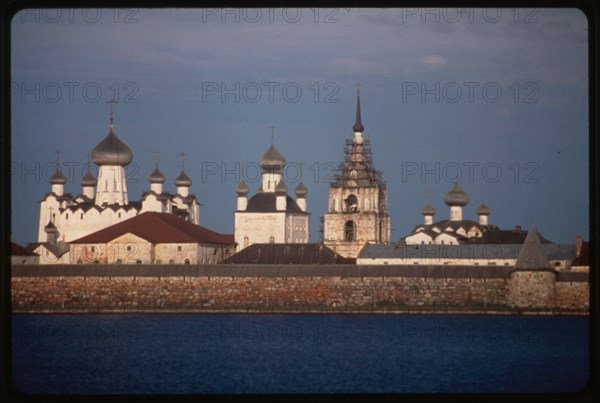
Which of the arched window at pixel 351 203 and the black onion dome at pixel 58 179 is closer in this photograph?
the arched window at pixel 351 203

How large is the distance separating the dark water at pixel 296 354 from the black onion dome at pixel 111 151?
12928mm

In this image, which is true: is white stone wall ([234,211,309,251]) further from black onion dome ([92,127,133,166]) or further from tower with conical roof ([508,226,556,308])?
tower with conical roof ([508,226,556,308])

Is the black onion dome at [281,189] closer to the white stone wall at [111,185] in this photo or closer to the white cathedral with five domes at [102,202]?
the white cathedral with five domes at [102,202]

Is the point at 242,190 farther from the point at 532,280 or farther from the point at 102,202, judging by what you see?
the point at 532,280

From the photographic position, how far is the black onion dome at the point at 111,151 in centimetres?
4878

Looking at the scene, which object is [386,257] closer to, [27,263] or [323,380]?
[27,263]

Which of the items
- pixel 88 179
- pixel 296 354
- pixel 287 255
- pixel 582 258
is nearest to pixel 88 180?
pixel 88 179

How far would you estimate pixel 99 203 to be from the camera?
51.2 metres

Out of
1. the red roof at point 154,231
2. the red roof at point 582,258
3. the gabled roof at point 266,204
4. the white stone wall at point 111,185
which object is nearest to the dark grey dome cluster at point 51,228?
the white stone wall at point 111,185

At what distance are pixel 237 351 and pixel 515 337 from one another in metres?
6.86

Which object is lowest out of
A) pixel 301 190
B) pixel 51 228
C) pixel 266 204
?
pixel 51 228

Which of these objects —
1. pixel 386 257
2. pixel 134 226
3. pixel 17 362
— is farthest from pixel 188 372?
pixel 134 226

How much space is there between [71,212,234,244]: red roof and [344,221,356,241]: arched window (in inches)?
190

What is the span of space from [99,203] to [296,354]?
28718 millimetres
